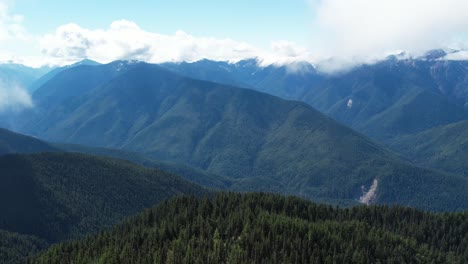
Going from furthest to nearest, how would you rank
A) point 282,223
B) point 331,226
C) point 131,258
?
point 331,226
point 282,223
point 131,258

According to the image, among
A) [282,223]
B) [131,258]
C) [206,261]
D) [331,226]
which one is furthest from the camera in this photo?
[331,226]

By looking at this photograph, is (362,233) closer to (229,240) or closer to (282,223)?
(282,223)

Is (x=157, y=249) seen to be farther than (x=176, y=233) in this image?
No

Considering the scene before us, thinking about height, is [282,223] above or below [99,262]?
above

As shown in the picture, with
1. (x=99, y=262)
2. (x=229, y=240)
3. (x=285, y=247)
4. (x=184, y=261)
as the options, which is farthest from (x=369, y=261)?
(x=99, y=262)

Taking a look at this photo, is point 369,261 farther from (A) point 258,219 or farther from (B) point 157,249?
(B) point 157,249

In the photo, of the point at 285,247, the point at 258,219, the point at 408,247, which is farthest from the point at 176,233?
the point at 408,247

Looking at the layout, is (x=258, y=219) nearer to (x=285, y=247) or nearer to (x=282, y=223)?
(x=282, y=223)

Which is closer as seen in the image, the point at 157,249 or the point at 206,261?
the point at 206,261
